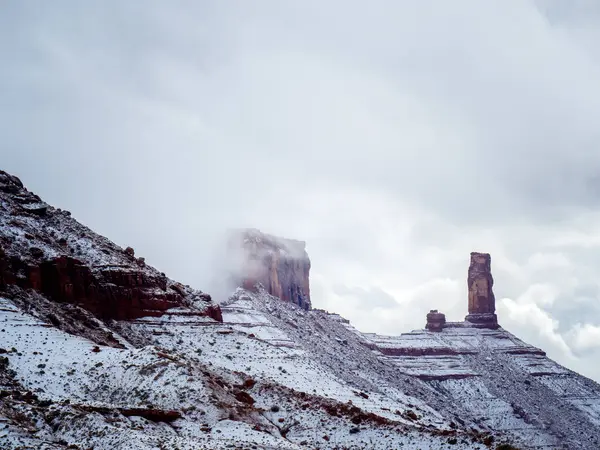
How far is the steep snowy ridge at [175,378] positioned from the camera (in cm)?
3912

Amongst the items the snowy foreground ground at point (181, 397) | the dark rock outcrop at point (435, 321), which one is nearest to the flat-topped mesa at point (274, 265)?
the dark rock outcrop at point (435, 321)

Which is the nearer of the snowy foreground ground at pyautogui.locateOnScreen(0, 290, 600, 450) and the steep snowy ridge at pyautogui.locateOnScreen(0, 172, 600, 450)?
the snowy foreground ground at pyautogui.locateOnScreen(0, 290, 600, 450)

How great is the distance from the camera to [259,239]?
156 meters

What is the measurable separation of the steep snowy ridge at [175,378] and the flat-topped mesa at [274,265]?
24.4 metres

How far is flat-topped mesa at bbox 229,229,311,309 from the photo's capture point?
479 feet

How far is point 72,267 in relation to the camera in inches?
2511

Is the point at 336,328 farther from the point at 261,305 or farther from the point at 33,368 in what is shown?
the point at 33,368

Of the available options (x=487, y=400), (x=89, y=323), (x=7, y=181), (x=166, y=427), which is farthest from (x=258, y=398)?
(x=487, y=400)

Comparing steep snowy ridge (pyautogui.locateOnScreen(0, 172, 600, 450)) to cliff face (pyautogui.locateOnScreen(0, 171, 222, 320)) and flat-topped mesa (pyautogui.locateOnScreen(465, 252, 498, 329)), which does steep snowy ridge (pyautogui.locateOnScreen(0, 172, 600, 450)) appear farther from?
flat-topped mesa (pyautogui.locateOnScreen(465, 252, 498, 329))

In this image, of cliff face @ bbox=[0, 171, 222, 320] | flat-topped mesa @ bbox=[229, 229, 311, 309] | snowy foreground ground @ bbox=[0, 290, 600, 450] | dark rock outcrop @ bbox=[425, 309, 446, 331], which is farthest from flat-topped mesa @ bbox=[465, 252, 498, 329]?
cliff face @ bbox=[0, 171, 222, 320]

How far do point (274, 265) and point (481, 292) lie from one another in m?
44.3

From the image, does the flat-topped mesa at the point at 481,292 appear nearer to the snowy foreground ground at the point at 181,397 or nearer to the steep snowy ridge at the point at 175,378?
the steep snowy ridge at the point at 175,378

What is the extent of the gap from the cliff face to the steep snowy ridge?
5.3 inches

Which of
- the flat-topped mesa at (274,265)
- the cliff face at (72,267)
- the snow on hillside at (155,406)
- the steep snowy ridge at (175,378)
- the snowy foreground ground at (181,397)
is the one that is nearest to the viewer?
the snow on hillside at (155,406)
